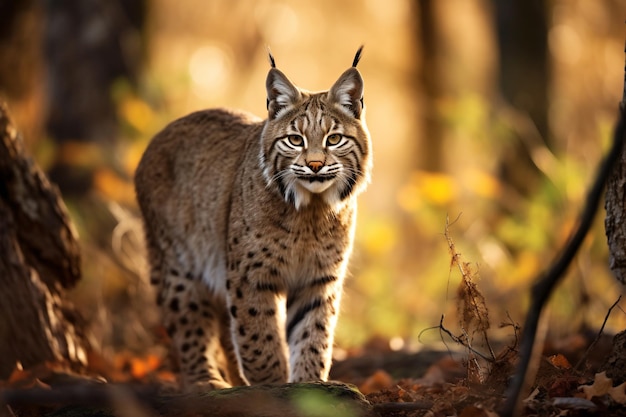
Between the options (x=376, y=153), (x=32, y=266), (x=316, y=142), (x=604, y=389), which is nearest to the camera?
(x=604, y=389)

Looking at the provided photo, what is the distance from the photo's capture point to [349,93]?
17.6 feet

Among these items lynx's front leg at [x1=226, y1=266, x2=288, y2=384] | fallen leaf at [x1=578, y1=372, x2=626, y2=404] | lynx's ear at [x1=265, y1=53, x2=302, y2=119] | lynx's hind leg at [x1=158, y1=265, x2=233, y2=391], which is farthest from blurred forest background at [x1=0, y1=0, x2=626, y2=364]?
fallen leaf at [x1=578, y1=372, x2=626, y2=404]

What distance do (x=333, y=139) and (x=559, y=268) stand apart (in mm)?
2487

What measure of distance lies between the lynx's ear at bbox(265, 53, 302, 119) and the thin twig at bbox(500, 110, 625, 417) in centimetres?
278

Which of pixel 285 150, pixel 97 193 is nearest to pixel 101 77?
pixel 97 193

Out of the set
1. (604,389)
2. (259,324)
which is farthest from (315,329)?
(604,389)

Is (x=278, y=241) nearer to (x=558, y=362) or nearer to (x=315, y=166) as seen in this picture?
(x=315, y=166)

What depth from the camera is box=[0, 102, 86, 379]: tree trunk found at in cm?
537

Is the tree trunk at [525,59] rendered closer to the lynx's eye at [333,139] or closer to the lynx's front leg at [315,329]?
the lynx's front leg at [315,329]

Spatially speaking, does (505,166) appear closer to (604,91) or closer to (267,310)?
(267,310)

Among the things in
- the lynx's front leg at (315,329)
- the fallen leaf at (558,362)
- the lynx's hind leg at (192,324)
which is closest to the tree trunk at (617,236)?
the fallen leaf at (558,362)

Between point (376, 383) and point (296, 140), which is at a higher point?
point (296, 140)

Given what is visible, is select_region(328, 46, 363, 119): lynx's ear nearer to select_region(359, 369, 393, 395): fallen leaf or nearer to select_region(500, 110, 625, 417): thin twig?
select_region(359, 369, 393, 395): fallen leaf

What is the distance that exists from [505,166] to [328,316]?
5930mm
